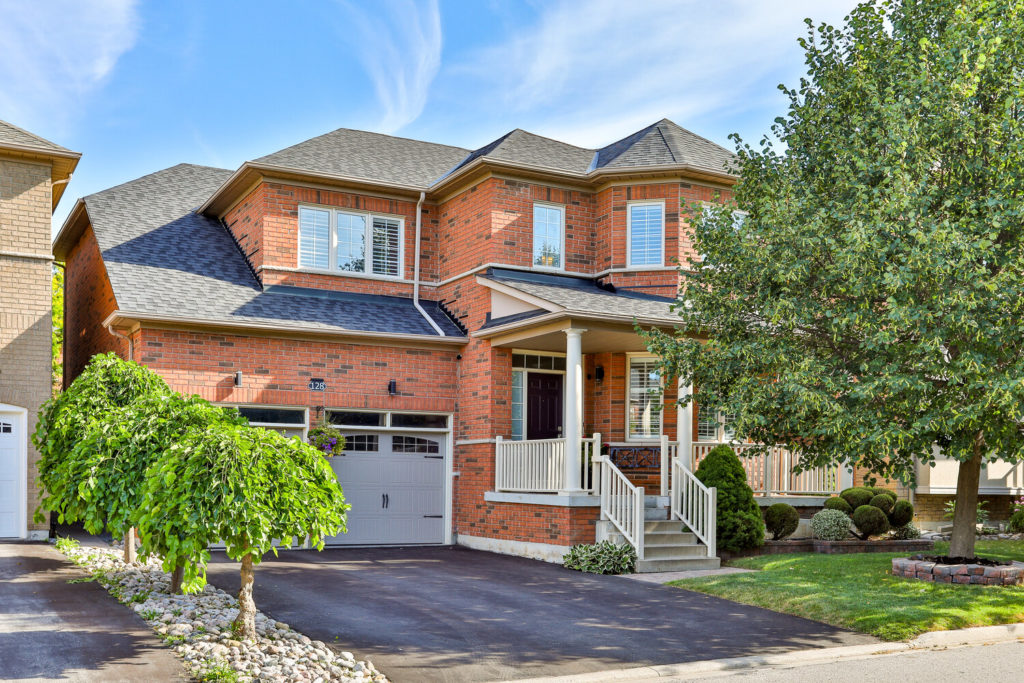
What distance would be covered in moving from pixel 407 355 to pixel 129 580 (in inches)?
281

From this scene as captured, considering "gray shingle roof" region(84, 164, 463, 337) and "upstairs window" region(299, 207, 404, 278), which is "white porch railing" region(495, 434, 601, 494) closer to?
"gray shingle roof" region(84, 164, 463, 337)

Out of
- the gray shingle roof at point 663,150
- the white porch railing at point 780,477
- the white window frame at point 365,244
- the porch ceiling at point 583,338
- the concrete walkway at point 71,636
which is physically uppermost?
the gray shingle roof at point 663,150

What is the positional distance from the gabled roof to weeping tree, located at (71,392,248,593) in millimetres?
8188

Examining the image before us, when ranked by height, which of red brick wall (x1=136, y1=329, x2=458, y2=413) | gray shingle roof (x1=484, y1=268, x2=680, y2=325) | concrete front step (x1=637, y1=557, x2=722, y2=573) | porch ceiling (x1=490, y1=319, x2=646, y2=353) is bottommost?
concrete front step (x1=637, y1=557, x2=722, y2=573)

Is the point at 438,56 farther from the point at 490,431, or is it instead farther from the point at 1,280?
the point at 1,280

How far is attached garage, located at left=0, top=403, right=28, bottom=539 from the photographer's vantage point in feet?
50.8

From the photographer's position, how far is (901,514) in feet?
56.0

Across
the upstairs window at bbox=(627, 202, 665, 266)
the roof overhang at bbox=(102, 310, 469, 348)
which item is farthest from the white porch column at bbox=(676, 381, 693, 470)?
the roof overhang at bbox=(102, 310, 469, 348)

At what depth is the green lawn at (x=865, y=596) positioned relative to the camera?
32.1ft

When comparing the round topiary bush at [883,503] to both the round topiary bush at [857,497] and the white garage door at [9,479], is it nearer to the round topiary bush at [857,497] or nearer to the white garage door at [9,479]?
the round topiary bush at [857,497]

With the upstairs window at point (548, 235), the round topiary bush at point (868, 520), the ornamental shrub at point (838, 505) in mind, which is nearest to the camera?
the round topiary bush at point (868, 520)

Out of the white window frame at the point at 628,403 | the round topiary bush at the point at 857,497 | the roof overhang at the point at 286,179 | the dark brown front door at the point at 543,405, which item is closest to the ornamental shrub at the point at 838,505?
the round topiary bush at the point at 857,497

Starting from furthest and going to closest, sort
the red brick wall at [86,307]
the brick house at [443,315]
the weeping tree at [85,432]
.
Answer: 1. the red brick wall at [86,307]
2. the brick house at [443,315]
3. the weeping tree at [85,432]

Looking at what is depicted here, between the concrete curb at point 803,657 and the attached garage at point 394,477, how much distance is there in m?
9.37
